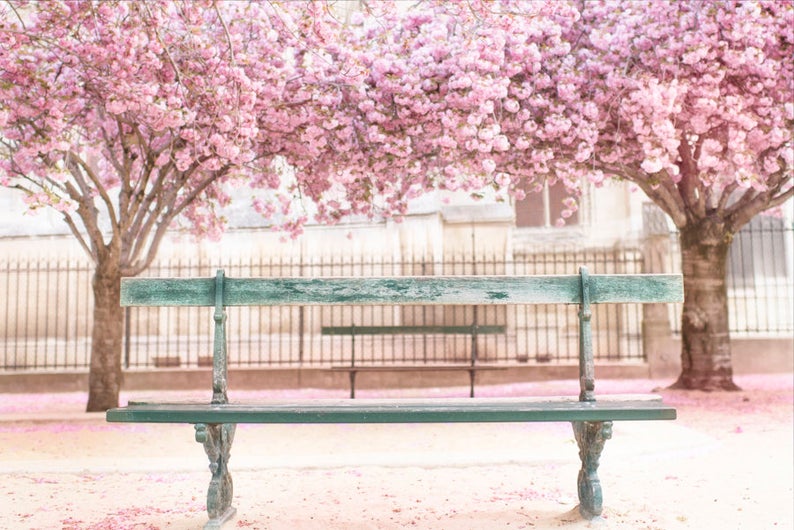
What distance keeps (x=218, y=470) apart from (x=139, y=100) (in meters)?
5.19

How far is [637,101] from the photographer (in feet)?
31.7

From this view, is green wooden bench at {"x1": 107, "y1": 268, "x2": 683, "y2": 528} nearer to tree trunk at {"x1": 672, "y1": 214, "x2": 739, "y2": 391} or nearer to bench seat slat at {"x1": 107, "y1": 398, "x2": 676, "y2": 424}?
bench seat slat at {"x1": 107, "y1": 398, "x2": 676, "y2": 424}

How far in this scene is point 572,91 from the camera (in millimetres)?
9844

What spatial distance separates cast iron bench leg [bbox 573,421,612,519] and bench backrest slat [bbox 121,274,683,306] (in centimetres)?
78

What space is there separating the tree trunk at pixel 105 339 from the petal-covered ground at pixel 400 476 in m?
0.90

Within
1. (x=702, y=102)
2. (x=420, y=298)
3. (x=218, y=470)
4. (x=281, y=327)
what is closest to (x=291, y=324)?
(x=281, y=327)

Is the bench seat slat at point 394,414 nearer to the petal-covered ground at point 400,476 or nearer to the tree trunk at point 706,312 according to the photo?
the petal-covered ground at point 400,476

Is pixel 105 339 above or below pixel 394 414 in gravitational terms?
above

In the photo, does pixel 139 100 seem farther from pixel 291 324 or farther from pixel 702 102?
pixel 291 324

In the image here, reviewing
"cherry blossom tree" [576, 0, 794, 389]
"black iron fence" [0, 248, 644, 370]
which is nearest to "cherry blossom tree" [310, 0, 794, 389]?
"cherry blossom tree" [576, 0, 794, 389]

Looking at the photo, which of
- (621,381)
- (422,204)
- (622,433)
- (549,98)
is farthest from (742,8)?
(422,204)

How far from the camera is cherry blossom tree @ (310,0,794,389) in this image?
938 cm

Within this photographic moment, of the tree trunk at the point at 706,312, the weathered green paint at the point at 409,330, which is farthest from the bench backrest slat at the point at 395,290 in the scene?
the tree trunk at the point at 706,312

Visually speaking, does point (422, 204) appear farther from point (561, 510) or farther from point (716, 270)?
point (561, 510)
